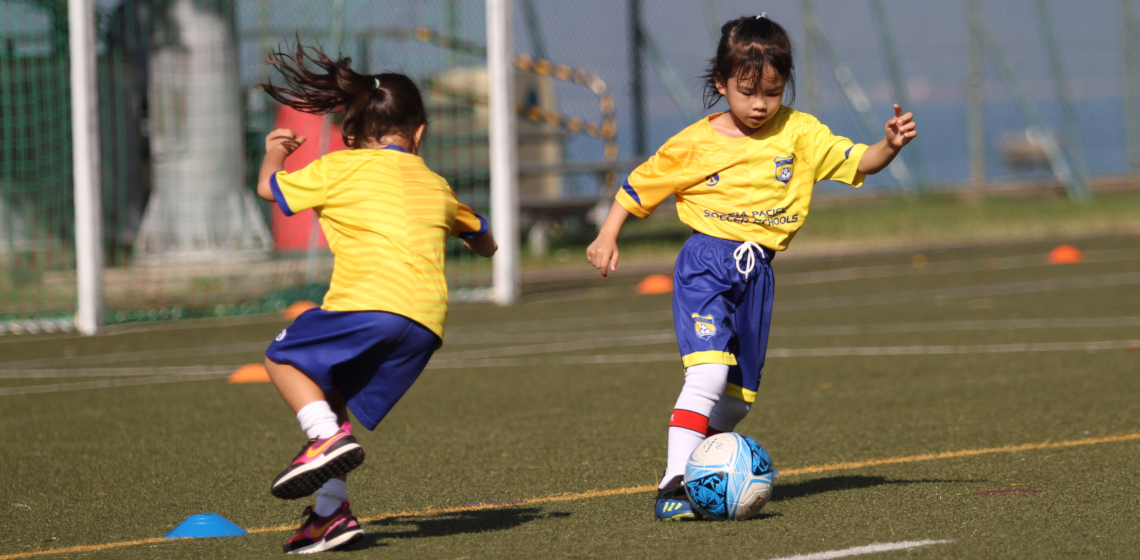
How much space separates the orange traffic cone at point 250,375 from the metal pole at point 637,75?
41.3 ft

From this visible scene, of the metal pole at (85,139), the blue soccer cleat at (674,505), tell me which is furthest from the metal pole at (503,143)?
the blue soccer cleat at (674,505)

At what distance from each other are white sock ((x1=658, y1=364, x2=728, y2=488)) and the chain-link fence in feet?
20.5

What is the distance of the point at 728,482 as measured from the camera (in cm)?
410

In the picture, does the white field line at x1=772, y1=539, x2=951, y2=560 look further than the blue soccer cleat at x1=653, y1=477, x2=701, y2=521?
No

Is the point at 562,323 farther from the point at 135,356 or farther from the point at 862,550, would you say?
the point at 862,550

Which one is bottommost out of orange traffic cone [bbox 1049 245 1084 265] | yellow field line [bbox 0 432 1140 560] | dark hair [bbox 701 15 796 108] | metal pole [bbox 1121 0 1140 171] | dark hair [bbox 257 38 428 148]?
yellow field line [bbox 0 432 1140 560]

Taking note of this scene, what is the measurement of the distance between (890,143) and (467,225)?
4.71ft

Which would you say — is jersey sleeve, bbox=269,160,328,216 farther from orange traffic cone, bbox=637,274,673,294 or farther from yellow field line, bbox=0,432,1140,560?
orange traffic cone, bbox=637,274,673,294

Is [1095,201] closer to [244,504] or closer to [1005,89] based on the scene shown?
[1005,89]

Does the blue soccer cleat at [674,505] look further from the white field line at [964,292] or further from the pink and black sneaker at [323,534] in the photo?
the white field line at [964,292]

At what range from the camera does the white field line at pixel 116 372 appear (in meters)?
8.46

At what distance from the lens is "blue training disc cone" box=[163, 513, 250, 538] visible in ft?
13.6

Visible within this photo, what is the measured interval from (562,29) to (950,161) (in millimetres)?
7475

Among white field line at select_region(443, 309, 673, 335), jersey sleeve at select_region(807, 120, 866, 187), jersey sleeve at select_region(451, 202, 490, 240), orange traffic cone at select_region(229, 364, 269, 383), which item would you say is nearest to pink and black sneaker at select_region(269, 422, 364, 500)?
jersey sleeve at select_region(451, 202, 490, 240)
